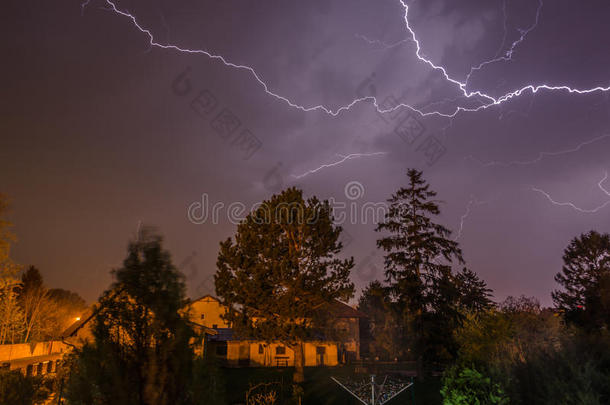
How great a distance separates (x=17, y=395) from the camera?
315 inches

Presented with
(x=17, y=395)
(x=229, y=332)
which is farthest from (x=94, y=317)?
(x=229, y=332)

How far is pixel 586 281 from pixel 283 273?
29321 mm

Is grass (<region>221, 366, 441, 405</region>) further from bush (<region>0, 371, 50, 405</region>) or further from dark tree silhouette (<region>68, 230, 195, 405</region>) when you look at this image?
dark tree silhouette (<region>68, 230, 195, 405</region>)

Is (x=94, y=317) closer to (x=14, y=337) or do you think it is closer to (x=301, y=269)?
(x=301, y=269)

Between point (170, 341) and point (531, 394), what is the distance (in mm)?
8428

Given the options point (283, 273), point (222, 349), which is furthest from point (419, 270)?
point (222, 349)

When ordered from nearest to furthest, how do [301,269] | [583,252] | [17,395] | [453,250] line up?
[17,395] < [301,269] < [453,250] < [583,252]

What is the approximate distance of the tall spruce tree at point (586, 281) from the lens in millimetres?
30859

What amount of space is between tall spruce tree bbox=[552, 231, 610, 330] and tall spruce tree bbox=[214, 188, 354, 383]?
2238 centimetres

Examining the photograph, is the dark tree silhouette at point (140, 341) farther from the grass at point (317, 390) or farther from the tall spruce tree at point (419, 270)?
the tall spruce tree at point (419, 270)

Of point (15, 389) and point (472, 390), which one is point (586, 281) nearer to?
point (472, 390)

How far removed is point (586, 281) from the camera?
111ft

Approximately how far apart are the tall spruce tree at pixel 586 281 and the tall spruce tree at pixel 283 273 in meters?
22.4

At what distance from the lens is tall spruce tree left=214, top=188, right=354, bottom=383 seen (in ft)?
76.1
